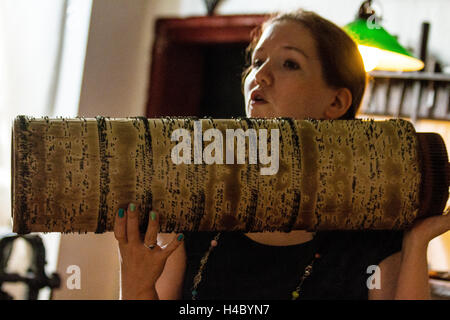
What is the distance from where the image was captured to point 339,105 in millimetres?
928

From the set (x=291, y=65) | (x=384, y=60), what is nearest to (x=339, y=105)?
(x=291, y=65)

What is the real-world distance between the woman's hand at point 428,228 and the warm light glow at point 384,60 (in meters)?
0.81

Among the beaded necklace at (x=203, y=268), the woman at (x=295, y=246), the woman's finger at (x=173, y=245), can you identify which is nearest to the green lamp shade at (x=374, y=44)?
the woman at (x=295, y=246)

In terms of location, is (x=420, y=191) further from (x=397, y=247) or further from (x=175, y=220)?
(x=175, y=220)

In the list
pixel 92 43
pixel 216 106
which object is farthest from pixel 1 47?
pixel 216 106

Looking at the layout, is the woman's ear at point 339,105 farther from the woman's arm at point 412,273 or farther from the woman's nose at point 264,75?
the woman's arm at point 412,273

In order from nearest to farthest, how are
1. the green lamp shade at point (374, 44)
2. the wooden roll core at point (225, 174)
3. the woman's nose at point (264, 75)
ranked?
the wooden roll core at point (225, 174), the woman's nose at point (264, 75), the green lamp shade at point (374, 44)

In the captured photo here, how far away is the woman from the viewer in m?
0.85

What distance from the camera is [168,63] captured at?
307 centimetres

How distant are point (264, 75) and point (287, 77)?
4 cm

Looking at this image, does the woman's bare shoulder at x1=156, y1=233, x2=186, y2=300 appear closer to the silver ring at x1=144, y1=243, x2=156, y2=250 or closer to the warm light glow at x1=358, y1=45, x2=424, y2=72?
the silver ring at x1=144, y1=243, x2=156, y2=250

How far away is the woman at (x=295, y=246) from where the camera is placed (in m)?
0.85

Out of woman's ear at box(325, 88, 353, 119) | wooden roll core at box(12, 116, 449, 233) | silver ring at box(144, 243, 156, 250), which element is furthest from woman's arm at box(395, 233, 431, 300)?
silver ring at box(144, 243, 156, 250)

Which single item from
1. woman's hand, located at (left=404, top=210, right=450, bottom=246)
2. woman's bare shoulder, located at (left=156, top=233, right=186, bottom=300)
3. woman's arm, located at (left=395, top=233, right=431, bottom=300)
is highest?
woman's hand, located at (left=404, top=210, right=450, bottom=246)
